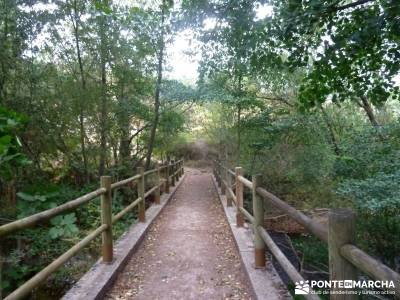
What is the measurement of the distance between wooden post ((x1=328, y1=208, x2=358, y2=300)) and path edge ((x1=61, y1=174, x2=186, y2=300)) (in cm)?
222

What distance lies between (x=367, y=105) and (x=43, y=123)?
28.0 ft

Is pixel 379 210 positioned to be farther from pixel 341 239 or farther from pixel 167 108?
pixel 167 108

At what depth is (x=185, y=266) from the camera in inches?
173

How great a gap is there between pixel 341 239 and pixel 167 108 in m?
10.2

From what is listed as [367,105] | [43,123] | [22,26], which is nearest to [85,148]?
[43,123]

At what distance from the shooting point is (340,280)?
1.84 meters

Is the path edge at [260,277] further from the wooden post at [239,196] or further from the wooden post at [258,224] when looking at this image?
the wooden post at [239,196]

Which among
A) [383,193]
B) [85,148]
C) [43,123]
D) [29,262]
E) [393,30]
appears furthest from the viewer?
[85,148]

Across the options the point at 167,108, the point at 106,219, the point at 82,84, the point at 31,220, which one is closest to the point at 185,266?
the point at 106,219

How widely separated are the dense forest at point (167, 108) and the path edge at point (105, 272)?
1.84ft

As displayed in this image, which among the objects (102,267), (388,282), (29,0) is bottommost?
(102,267)

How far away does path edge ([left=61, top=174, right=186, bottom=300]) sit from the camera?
3.25 m

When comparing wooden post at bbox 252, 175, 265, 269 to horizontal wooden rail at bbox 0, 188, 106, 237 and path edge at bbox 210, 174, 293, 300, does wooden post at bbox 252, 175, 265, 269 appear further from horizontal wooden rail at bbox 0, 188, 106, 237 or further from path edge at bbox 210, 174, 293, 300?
horizontal wooden rail at bbox 0, 188, 106, 237

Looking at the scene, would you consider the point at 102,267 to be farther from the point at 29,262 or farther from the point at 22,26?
the point at 22,26
